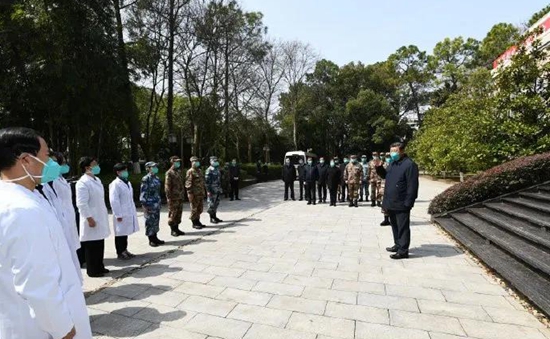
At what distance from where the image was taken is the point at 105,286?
4.41m

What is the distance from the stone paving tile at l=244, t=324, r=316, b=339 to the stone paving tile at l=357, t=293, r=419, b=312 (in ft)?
3.23

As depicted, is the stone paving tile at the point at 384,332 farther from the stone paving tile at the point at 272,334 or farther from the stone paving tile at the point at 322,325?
the stone paving tile at the point at 272,334

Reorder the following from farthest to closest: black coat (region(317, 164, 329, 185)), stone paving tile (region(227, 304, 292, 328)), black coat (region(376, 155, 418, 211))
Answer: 1. black coat (region(317, 164, 329, 185))
2. black coat (region(376, 155, 418, 211))
3. stone paving tile (region(227, 304, 292, 328))

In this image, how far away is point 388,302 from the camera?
12.3ft

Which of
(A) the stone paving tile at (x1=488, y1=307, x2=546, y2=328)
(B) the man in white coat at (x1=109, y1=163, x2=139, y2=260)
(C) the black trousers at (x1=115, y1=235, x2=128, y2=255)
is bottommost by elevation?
(A) the stone paving tile at (x1=488, y1=307, x2=546, y2=328)

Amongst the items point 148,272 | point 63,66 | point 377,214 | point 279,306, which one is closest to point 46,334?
point 279,306

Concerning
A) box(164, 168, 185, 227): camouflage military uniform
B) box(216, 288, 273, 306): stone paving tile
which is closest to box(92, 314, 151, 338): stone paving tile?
box(216, 288, 273, 306): stone paving tile

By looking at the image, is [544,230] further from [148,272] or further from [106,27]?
[106,27]

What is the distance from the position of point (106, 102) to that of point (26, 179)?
1166 centimetres

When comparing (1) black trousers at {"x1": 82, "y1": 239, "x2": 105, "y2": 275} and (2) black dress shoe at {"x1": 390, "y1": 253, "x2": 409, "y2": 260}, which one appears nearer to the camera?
(1) black trousers at {"x1": 82, "y1": 239, "x2": 105, "y2": 275}

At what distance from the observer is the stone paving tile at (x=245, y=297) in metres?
3.80

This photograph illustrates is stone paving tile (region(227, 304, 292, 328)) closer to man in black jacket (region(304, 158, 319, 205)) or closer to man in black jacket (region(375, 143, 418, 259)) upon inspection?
man in black jacket (region(375, 143, 418, 259))

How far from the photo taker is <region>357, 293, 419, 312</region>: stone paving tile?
362cm

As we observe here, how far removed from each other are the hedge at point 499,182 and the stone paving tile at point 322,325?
6.26m
